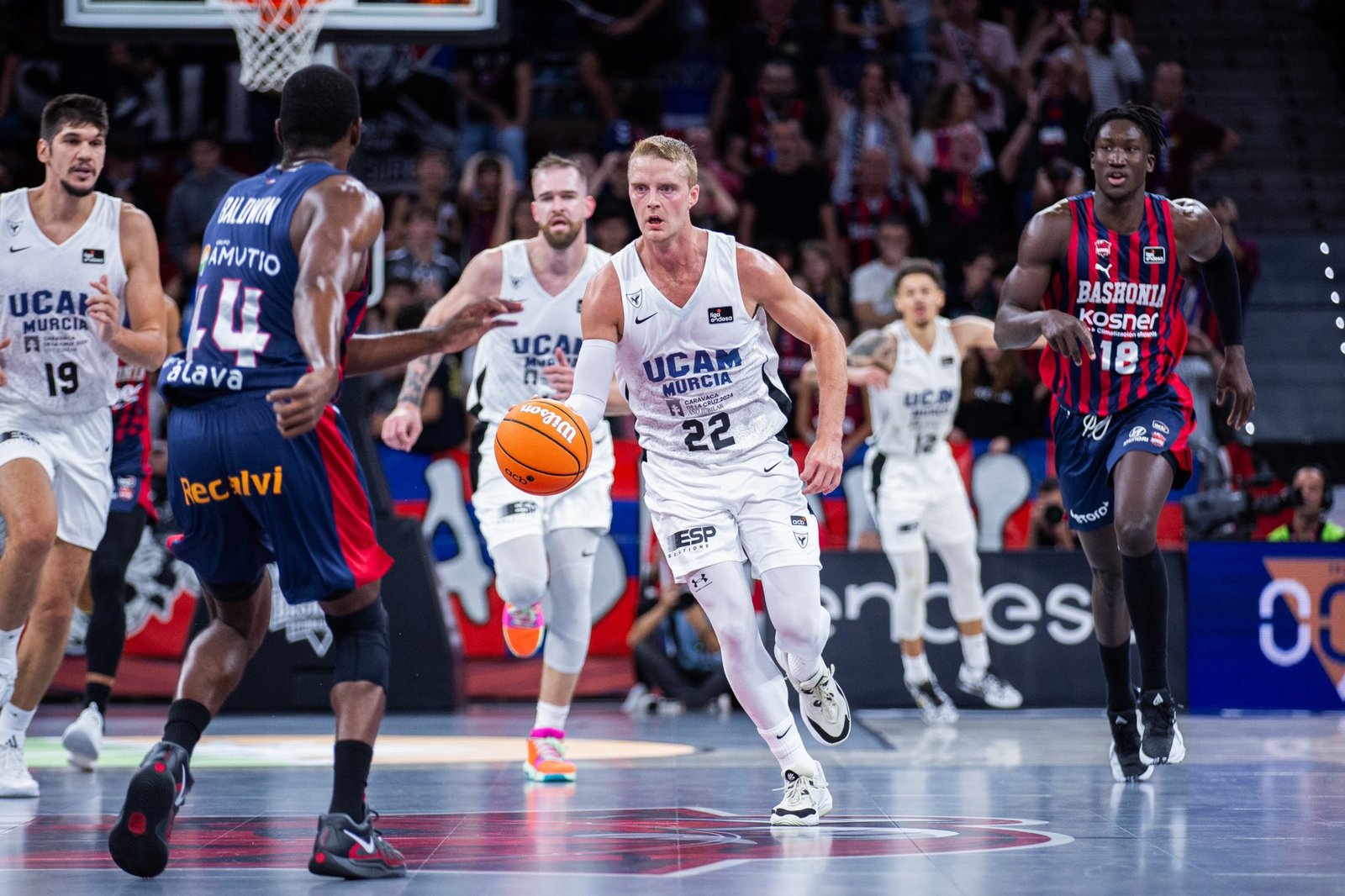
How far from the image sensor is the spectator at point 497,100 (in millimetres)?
15016

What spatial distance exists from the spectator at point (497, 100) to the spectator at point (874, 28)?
3.37 m

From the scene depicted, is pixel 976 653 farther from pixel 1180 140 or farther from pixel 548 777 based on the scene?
pixel 1180 140

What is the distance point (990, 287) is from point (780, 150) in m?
2.47

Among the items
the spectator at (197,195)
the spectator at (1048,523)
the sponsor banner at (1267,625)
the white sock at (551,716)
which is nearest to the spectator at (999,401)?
the spectator at (1048,523)

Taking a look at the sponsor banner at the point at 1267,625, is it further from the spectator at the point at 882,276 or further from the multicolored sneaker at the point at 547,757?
the multicolored sneaker at the point at 547,757

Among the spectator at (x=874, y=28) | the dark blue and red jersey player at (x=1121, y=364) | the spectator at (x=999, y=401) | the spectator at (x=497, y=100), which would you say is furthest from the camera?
the spectator at (x=874, y=28)

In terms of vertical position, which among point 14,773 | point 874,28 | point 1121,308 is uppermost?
point 874,28

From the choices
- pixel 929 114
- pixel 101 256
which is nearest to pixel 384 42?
pixel 101 256

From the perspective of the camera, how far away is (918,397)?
10516mm

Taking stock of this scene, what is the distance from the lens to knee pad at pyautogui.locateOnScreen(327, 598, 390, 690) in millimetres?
4504

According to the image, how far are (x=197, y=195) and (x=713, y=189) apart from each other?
15.4 feet

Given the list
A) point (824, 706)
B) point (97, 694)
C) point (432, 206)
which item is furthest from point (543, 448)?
point (432, 206)

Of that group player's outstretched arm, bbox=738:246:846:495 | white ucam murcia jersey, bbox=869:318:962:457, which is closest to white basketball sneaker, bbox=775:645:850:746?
player's outstretched arm, bbox=738:246:846:495

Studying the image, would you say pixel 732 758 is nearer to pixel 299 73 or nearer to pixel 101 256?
pixel 101 256
